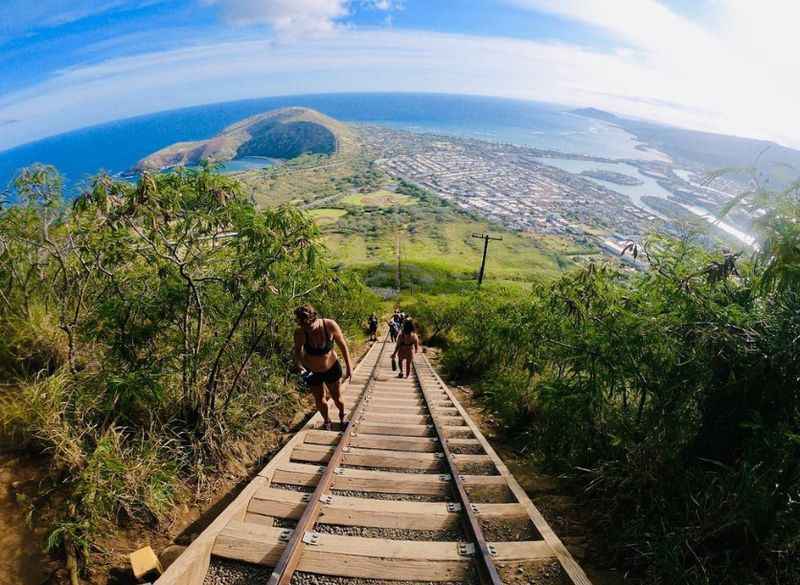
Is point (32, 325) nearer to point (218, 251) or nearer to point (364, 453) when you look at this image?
point (218, 251)

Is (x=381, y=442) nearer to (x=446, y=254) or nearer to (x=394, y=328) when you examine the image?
(x=394, y=328)

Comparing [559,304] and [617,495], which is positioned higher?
[559,304]

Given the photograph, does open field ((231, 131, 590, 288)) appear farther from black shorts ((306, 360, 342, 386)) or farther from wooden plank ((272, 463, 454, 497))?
wooden plank ((272, 463, 454, 497))

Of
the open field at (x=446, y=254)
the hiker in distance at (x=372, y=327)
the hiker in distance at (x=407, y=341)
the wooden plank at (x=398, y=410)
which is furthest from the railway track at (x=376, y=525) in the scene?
the open field at (x=446, y=254)

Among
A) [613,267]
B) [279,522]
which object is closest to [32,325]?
[279,522]

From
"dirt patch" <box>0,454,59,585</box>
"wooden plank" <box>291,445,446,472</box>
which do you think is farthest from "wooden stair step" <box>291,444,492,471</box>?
"dirt patch" <box>0,454,59,585</box>

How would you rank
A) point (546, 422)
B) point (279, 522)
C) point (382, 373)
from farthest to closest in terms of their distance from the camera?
point (382, 373)
point (546, 422)
point (279, 522)
